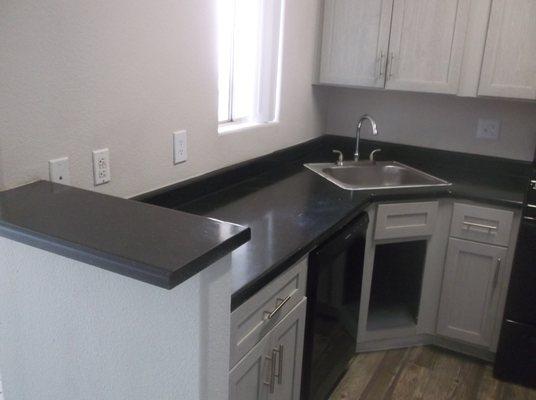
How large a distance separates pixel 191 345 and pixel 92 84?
0.85 metres

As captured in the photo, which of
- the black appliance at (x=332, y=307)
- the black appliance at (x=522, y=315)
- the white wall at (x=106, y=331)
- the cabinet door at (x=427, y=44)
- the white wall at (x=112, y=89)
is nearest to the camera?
the white wall at (x=106, y=331)

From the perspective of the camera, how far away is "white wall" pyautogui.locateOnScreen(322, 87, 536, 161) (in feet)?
8.45

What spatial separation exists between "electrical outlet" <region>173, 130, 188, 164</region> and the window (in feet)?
1.40

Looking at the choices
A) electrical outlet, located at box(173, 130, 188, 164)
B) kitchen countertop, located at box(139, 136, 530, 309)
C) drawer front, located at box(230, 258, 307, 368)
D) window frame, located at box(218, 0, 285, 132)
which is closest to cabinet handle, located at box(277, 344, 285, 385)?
drawer front, located at box(230, 258, 307, 368)

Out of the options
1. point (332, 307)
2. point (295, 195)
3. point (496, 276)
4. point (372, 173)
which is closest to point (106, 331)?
point (332, 307)

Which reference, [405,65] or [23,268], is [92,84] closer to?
[23,268]

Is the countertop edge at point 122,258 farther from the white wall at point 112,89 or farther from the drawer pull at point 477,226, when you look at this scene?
the drawer pull at point 477,226

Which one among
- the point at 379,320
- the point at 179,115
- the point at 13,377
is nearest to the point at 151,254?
the point at 13,377

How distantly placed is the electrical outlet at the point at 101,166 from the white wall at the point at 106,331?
408 millimetres

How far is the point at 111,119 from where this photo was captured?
1.50m

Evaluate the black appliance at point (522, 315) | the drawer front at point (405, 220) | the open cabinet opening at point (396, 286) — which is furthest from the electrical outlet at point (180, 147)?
the black appliance at point (522, 315)

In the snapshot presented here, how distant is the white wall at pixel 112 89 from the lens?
4.01 feet

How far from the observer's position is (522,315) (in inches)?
85.6

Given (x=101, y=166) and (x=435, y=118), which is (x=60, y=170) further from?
(x=435, y=118)
